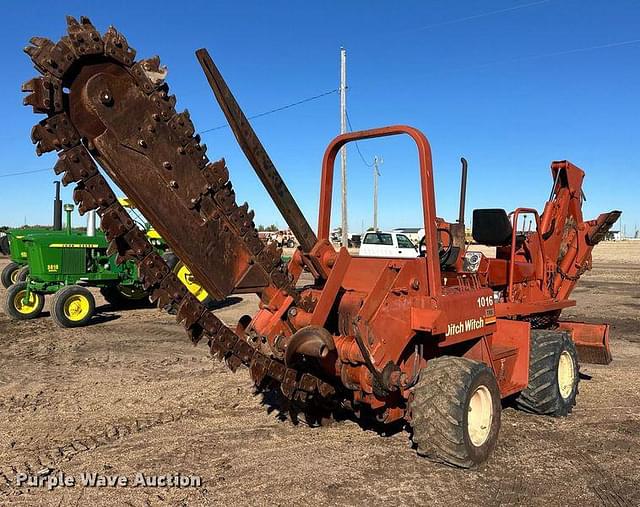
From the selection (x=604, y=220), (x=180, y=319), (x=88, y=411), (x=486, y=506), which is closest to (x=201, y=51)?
(x=180, y=319)

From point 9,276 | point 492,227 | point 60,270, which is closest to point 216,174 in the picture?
point 492,227

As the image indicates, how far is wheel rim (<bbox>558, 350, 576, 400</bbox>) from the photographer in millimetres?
5851

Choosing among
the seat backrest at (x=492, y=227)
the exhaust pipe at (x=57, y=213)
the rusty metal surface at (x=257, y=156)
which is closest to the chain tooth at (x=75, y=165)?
the rusty metal surface at (x=257, y=156)

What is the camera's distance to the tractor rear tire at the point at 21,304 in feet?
39.5

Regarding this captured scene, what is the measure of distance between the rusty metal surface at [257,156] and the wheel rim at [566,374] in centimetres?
326

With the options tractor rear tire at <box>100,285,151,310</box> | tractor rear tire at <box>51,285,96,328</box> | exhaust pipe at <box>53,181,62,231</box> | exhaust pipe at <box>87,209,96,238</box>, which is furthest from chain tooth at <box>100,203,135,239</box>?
exhaust pipe at <box>53,181,62,231</box>

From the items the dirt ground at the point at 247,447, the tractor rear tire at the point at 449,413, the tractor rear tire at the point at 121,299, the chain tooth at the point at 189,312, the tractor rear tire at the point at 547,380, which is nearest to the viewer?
the chain tooth at the point at 189,312

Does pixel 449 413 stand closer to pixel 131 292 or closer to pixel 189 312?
pixel 189 312

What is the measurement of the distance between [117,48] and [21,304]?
10.7 m

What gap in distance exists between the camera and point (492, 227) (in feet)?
20.1

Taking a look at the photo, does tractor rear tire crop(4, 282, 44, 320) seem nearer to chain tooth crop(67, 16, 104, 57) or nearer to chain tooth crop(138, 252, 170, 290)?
chain tooth crop(138, 252, 170, 290)

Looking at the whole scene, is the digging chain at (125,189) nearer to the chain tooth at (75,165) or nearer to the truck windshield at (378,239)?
the chain tooth at (75,165)

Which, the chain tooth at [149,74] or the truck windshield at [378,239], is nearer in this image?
the chain tooth at [149,74]

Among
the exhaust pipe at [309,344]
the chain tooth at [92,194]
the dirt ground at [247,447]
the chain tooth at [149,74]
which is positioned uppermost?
the chain tooth at [149,74]
